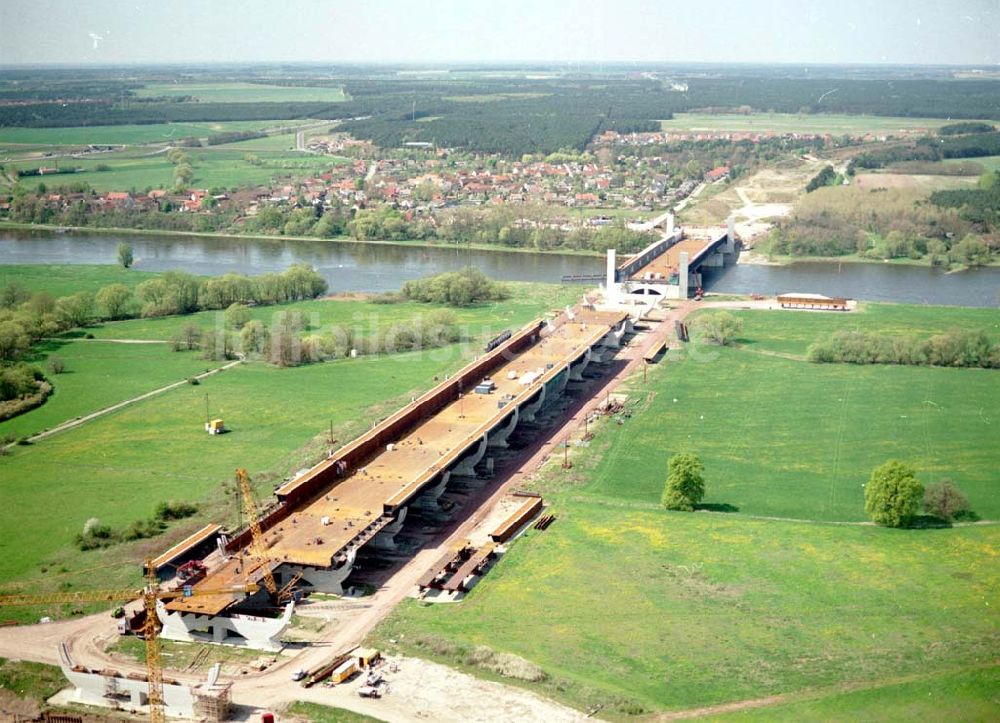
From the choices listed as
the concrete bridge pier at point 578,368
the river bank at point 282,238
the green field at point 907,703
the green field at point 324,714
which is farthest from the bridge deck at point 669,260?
the green field at point 324,714

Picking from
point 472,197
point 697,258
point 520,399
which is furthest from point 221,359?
point 472,197

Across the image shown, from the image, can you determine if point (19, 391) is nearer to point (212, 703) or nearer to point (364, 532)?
point (364, 532)

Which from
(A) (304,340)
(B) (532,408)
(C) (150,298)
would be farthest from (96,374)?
(B) (532,408)

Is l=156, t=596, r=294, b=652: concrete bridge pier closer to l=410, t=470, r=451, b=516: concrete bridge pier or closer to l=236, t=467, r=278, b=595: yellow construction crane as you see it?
l=236, t=467, r=278, b=595: yellow construction crane

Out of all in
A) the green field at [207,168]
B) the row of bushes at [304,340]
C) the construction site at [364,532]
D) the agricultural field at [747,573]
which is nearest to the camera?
the agricultural field at [747,573]

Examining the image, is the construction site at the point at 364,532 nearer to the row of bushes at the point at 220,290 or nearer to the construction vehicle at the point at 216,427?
the construction vehicle at the point at 216,427

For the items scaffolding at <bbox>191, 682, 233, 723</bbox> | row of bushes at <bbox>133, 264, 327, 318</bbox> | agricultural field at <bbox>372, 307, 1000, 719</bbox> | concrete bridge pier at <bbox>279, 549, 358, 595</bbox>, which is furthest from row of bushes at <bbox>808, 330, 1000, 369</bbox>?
scaffolding at <bbox>191, 682, 233, 723</bbox>
